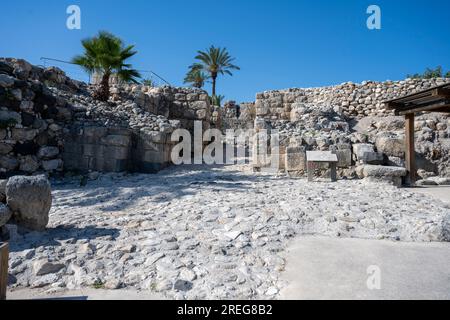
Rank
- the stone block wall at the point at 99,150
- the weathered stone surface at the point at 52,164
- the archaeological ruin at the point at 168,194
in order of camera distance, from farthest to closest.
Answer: the stone block wall at the point at 99,150
the weathered stone surface at the point at 52,164
the archaeological ruin at the point at 168,194

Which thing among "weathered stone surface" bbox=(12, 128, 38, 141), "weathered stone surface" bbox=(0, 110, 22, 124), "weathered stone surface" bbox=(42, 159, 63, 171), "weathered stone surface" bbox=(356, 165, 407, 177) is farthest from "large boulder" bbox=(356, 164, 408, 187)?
"weathered stone surface" bbox=(0, 110, 22, 124)

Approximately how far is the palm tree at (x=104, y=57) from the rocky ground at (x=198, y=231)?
236 inches

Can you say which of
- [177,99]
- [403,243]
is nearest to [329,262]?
[403,243]

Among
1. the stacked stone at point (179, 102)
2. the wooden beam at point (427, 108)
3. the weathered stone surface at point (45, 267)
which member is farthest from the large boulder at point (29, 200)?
the stacked stone at point (179, 102)

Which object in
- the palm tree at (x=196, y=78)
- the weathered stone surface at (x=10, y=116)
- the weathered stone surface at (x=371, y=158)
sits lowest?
the weathered stone surface at (x=371, y=158)

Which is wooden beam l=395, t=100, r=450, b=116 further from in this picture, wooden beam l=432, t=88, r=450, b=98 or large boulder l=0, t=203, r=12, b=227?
large boulder l=0, t=203, r=12, b=227

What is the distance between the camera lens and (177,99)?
550 inches

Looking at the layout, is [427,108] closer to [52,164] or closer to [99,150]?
[99,150]

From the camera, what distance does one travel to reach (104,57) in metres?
11.1

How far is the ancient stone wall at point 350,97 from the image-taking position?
16047 millimetres

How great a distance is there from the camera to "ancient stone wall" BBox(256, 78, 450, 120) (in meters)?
16.0

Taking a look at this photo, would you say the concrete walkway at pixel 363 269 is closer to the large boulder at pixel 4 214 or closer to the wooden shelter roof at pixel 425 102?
the large boulder at pixel 4 214

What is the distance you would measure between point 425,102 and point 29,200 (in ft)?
28.4
